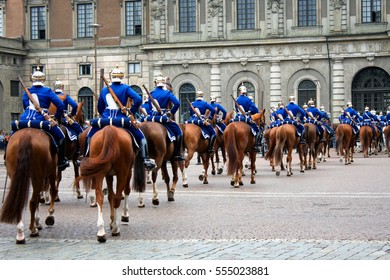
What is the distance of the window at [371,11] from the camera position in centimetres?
5706

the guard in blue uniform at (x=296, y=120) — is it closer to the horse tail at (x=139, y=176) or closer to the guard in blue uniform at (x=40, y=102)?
the horse tail at (x=139, y=176)

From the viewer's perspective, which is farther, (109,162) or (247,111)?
(247,111)

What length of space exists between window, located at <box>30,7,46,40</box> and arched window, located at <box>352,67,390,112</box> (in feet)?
85.1

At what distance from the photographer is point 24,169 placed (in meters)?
11.9

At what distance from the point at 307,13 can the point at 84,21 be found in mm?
18369

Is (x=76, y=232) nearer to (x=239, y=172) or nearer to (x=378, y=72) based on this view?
(x=239, y=172)

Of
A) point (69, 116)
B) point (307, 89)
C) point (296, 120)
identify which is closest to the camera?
point (69, 116)

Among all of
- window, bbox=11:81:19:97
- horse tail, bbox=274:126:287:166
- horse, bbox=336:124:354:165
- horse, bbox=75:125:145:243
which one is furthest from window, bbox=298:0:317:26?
horse, bbox=75:125:145:243

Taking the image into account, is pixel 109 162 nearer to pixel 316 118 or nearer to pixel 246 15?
pixel 316 118

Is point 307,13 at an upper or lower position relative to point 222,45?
upper

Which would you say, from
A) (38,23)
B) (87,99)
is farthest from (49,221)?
(38,23)

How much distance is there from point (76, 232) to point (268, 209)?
182 inches

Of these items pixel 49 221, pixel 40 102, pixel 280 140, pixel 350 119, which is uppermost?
pixel 40 102

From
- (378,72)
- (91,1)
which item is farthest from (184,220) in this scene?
(91,1)
